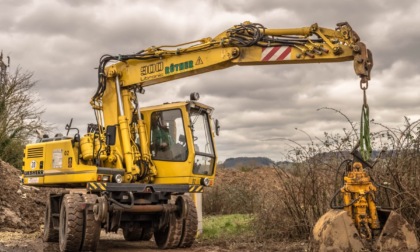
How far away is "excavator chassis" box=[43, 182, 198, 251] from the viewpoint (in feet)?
34.7

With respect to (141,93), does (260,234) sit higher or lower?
lower

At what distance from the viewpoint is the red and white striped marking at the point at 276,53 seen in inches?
381

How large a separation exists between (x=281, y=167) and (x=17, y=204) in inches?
368

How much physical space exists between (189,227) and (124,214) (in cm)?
140

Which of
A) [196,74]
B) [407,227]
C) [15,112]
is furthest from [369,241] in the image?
[15,112]

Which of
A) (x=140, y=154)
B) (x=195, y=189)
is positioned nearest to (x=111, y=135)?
(x=140, y=154)

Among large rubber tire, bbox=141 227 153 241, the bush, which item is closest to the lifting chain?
the bush

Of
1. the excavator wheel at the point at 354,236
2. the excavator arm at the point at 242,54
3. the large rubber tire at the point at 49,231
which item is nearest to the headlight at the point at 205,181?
the excavator arm at the point at 242,54

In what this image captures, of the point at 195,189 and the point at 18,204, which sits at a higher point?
the point at 195,189

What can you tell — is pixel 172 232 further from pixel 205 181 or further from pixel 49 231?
pixel 49 231

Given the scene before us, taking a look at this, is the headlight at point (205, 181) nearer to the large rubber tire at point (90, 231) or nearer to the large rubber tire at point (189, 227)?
the large rubber tire at point (189, 227)

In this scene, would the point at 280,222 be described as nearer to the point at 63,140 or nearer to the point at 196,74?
the point at 196,74

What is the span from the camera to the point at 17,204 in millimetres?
16828

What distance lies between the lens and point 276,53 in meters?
9.87
